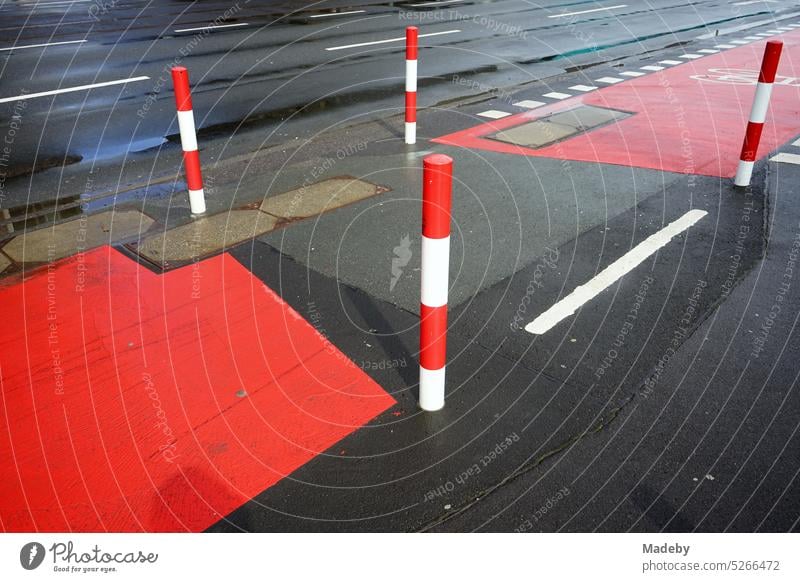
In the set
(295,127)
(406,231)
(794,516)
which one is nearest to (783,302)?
(794,516)

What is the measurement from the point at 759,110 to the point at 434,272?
15.3ft

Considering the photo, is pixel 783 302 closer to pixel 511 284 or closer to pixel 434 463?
pixel 511 284

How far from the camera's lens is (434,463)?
10.4 feet

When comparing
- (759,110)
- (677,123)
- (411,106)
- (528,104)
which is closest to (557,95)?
(528,104)

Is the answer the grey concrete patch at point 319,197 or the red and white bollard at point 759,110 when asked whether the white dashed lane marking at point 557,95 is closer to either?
the red and white bollard at point 759,110

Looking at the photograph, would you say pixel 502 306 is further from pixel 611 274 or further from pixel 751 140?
pixel 751 140

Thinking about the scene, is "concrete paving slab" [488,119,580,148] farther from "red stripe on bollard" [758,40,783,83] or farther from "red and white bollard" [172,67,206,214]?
"red and white bollard" [172,67,206,214]

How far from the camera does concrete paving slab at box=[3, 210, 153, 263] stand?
528 cm

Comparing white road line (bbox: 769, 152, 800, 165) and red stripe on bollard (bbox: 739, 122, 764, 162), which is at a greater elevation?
red stripe on bollard (bbox: 739, 122, 764, 162)

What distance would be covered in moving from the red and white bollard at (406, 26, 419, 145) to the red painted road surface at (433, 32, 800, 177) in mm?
433

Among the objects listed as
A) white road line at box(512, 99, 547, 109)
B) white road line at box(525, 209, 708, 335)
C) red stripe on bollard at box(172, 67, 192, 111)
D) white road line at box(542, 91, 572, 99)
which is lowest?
white road line at box(525, 209, 708, 335)

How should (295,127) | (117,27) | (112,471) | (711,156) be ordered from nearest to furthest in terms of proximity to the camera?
(112,471) < (711,156) < (295,127) < (117,27)

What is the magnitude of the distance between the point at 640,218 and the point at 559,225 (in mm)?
757

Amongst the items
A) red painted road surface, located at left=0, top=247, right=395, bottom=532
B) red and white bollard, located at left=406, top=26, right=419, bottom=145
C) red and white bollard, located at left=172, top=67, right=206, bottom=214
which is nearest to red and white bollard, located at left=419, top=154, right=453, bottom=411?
red painted road surface, located at left=0, top=247, right=395, bottom=532
